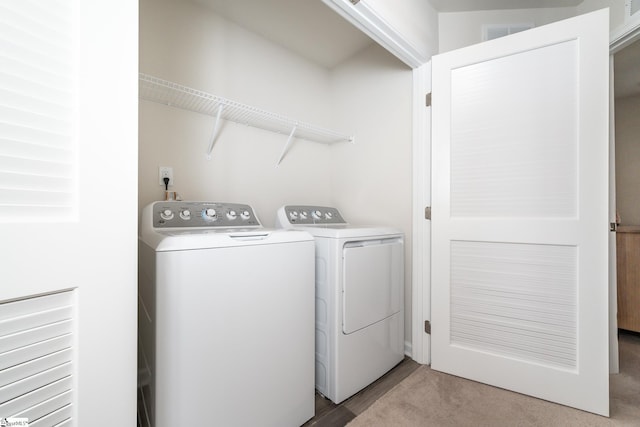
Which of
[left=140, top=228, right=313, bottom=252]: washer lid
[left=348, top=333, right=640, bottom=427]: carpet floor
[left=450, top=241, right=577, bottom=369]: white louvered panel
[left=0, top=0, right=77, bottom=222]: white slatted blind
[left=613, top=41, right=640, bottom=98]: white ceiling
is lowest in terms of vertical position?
[left=348, top=333, right=640, bottom=427]: carpet floor

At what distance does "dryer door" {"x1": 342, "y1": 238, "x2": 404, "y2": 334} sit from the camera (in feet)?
4.80

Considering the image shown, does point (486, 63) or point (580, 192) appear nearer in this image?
point (580, 192)

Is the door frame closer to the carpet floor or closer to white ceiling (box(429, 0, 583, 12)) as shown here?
the carpet floor

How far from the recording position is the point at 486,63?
63.3 inches

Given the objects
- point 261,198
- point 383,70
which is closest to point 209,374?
point 261,198

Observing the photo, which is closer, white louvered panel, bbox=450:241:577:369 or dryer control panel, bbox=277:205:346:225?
white louvered panel, bbox=450:241:577:369

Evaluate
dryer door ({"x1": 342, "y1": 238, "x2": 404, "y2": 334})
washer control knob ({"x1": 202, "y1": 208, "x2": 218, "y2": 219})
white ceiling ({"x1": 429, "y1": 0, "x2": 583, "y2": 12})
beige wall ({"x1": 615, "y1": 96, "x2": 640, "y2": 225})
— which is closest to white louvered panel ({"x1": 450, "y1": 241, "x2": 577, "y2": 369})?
dryer door ({"x1": 342, "y1": 238, "x2": 404, "y2": 334})

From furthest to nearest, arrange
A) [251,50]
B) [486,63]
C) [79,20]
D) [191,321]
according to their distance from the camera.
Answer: [251,50] < [486,63] < [191,321] < [79,20]

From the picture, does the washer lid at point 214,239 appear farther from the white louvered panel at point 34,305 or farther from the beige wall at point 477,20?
the beige wall at point 477,20

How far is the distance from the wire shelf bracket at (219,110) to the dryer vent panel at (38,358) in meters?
1.13

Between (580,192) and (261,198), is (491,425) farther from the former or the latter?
(261,198)

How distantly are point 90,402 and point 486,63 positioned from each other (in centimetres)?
231

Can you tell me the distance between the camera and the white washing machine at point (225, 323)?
2.96 feet

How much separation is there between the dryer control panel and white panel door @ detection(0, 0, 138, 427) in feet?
3.86
